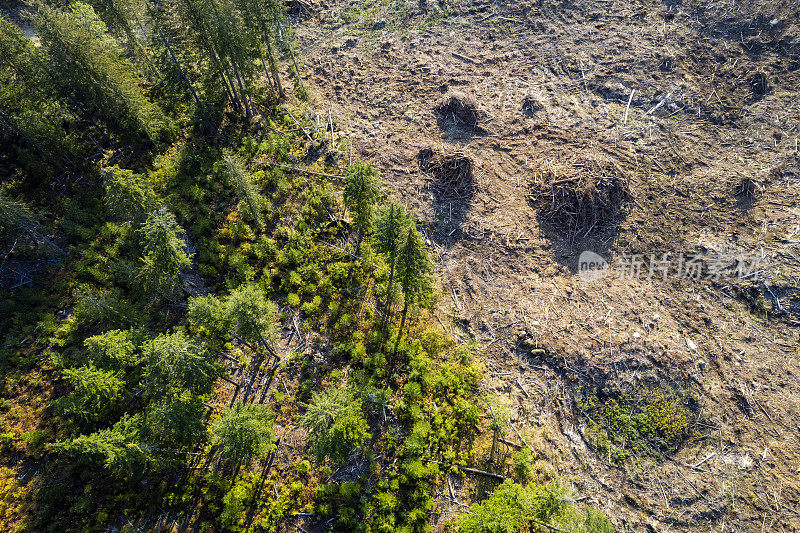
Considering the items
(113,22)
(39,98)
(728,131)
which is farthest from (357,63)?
(728,131)

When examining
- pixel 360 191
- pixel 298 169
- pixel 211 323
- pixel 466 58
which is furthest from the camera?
pixel 466 58

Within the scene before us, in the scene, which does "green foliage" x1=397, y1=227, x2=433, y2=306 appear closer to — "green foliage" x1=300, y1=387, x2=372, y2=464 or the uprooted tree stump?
"green foliage" x1=300, y1=387, x2=372, y2=464

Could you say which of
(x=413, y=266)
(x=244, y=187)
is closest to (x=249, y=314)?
(x=413, y=266)

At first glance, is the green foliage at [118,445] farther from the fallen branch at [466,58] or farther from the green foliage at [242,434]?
the fallen branch at [466,58]

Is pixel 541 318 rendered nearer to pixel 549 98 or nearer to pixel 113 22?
pixel 549 98

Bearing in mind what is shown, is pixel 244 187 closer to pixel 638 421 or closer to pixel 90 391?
pixel 90 391
